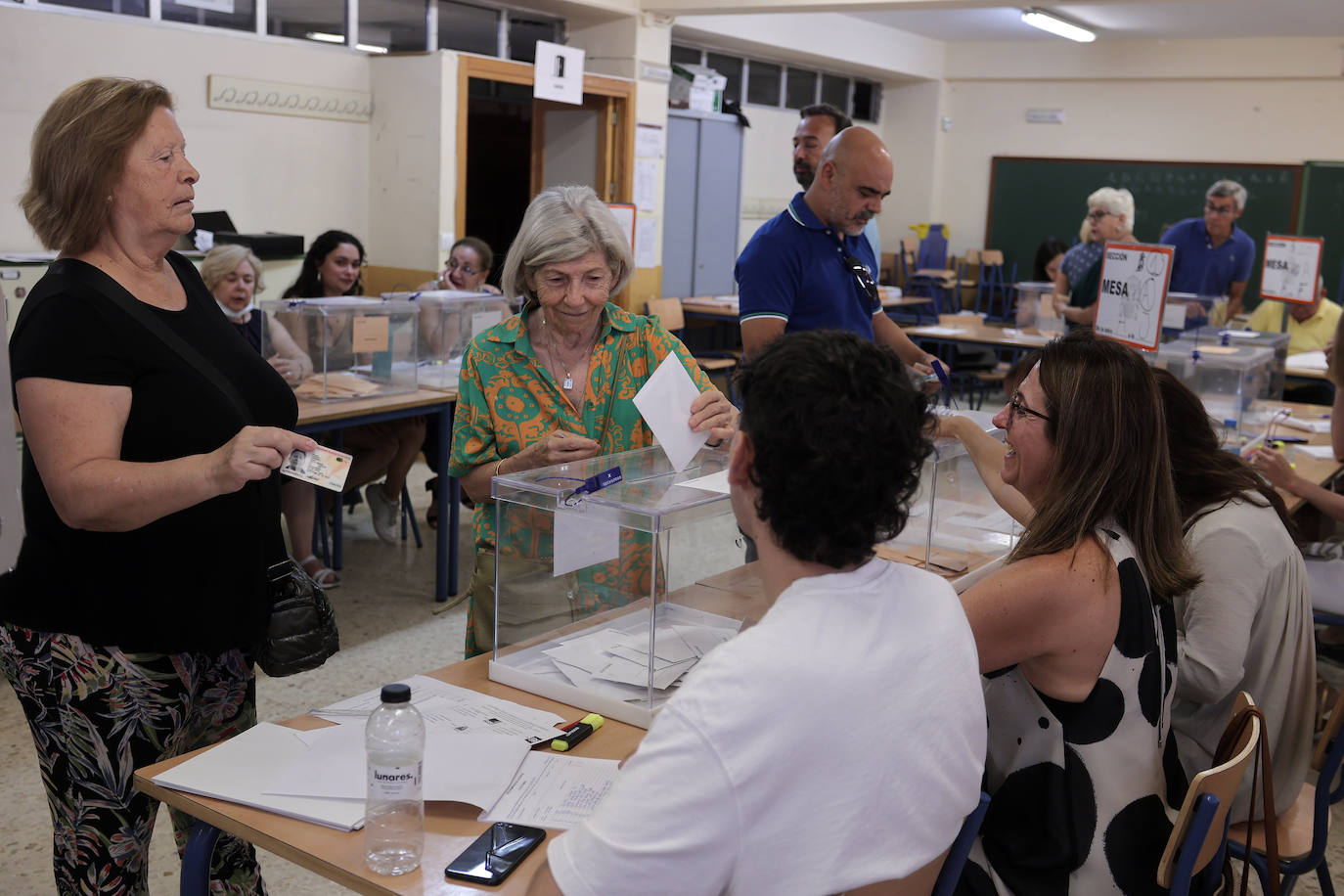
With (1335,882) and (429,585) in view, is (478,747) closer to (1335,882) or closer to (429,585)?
(1335,882)

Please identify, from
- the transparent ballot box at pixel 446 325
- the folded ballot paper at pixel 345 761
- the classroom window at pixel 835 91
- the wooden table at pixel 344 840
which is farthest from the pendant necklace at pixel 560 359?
the classroom window at pixel 835 91

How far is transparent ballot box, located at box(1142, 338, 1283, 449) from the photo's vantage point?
A: 4551mm

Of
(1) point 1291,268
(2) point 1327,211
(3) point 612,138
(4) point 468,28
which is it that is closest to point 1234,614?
(1) point 1291,268

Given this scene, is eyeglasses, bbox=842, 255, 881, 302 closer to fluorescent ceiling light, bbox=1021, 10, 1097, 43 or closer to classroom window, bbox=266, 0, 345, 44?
classroom window, bbox=266, 0, 345, 44

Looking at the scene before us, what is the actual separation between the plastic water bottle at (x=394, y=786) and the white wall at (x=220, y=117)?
441 cm

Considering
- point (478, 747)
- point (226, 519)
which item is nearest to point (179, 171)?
point (226, 519)

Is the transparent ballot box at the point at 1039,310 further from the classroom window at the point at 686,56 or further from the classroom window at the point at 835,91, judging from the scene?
the classroom window at the point at 835,91

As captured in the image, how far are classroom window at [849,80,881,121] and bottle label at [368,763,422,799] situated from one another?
1247 cm

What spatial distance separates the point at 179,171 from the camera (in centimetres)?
173

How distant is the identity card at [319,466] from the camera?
1674 millimetres

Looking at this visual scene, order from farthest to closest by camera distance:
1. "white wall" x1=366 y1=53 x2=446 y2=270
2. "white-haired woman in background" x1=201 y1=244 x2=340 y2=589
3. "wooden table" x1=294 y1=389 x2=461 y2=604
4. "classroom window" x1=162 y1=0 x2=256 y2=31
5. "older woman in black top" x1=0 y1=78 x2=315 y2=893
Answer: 1. "white wall" x1=366 y1=53 x2=446 y2=270
2. "classroom window" x1=162 y1=0 x2=256 y2=31
3. "white-haired woman in background" x1=201 y1=244 x2=340 y2=589
4. "wooden table" x1=294 y1=389 x2=461 y2=604
5. "older woman in black top" x1=0 y1=78 x2=315 y2=893

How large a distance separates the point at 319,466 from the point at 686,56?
9.12 metres

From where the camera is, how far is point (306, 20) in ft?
21.6

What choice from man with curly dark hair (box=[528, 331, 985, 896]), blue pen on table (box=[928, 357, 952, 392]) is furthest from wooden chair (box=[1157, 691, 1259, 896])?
blue pen on table (box=[928, 357, 952, 392])
